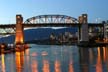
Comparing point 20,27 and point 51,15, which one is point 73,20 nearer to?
point 51,15

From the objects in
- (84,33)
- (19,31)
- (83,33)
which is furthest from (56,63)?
(84,33)

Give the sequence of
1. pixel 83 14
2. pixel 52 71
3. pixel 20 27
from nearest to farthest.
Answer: pixel 52 71 < pixel 20 27 < pixel 83 14

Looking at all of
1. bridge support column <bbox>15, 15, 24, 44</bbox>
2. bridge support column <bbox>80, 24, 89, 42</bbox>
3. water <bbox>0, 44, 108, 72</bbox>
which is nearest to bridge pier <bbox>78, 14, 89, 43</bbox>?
bridge support column <bbox>80, 24, 89, 42</bbox>

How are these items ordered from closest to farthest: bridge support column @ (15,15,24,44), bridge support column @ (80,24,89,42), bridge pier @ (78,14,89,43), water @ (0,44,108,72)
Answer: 1. water @ (0,44,108,72)
2. bridge support column @ (15,15,24,44)
3. bridge support column @ (80,24,89,42)
4. bridge pier @ (78,14,89,43)

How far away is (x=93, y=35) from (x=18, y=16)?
5582 cm

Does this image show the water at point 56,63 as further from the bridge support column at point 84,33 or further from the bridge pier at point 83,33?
the bridge pier at point 83,33

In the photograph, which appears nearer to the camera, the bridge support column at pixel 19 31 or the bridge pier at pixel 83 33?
the bridge support column at pixel 19 31

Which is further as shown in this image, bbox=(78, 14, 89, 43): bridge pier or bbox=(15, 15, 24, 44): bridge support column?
bbox=(78, 14, 89, 43): bridge pier

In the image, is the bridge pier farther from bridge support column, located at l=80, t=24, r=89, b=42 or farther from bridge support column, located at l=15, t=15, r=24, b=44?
bridge support column, located at l=15, t=15, r=24, b=44

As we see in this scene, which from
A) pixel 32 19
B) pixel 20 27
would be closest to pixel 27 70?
pixel 20 27

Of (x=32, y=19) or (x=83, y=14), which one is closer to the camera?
(x=83, y=14)

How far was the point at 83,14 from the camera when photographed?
168875mm

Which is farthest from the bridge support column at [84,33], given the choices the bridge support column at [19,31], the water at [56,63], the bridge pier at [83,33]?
the water at [56,63]

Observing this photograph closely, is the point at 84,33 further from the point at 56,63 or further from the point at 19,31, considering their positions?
the point at 56,63
